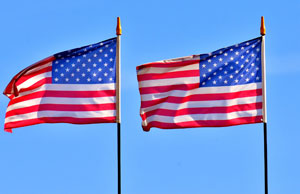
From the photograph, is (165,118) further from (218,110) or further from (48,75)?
(48,75)

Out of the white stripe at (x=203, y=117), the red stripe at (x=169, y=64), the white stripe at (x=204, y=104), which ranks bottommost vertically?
the white stripe at (x=203, y=117)

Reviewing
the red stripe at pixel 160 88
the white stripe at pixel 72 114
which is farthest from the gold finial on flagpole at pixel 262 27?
the white stripe at pixel 72 114

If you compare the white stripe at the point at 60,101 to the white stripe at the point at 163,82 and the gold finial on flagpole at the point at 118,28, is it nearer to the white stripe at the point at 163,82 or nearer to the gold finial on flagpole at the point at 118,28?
the white stripe at the point at 163,82

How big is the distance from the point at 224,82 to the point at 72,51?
Result: 19.7ft

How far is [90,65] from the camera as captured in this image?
38.8 meters

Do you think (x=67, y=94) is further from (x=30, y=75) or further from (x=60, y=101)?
(x=30, y=75)

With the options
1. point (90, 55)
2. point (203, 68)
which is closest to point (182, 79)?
point (203, 68)

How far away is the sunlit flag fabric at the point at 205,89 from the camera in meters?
38.4

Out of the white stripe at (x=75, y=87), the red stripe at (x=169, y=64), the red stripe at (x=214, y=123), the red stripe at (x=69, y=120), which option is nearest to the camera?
the red stripe at (x=214, y=123)

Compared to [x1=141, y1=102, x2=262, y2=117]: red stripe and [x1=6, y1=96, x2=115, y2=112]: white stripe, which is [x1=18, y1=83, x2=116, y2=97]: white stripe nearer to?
[x1=6, y1=96, x2=115, y2=112]: white stripe

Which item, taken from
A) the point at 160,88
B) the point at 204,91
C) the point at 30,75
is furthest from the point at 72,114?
the point at 204,91

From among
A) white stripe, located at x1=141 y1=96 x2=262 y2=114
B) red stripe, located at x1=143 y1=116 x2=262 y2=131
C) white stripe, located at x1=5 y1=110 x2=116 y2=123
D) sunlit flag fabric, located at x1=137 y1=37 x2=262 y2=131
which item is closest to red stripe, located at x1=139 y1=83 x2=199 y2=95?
sunlit flag fabric, located at x1=137 y1=37 x2=262 y2=131

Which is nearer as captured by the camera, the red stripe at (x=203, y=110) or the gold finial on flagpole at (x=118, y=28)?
A: the red stripe at (x=203, y=110)

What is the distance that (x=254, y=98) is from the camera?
38.5 m
